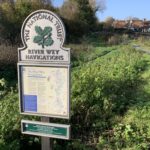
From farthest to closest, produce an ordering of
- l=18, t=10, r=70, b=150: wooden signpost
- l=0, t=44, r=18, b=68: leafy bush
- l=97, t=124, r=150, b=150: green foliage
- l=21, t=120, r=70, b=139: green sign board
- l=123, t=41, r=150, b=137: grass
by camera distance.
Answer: l=0, t=44, r=18, b=68: leafy bush → l=123, t=41, r=150, b=137: grass → l=97, t=124, r=150, b=150: green foliage → l=21, t=120, r=70, b=139: green sign board → l=18, t=10, r=70, b=150: wooden signpost

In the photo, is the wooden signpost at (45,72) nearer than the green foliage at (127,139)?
Yes

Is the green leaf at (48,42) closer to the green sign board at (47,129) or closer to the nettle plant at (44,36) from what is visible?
the nettle plant at (44,36)

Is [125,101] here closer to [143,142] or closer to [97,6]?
[143,142]

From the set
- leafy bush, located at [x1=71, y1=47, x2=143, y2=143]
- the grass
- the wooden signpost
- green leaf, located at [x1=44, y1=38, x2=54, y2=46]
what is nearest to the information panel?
the wooden signpost

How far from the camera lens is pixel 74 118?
22.7 feet

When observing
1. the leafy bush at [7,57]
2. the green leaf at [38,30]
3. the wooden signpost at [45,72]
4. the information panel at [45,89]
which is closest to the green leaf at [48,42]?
the wooden signpost at [45,72]

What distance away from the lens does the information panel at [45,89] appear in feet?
15.4

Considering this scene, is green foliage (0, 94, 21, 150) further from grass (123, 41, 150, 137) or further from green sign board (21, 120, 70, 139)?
grass (123, 41, 150, 137)

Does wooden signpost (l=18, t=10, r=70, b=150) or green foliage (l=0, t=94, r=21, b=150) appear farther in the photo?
green foliage (l=0, t=94, r=21, b=150)

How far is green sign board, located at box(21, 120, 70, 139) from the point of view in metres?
4.79

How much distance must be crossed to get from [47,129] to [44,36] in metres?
1.21

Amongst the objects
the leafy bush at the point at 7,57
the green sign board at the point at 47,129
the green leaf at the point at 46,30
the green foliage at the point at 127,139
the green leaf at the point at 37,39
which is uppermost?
the leafy bush at the point at 7,57

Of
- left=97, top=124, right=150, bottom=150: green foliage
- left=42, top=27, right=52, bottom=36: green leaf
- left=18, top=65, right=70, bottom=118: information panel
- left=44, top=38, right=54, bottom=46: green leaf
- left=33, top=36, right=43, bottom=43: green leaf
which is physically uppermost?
left=42, top=27, right=52, bottom=36: green leaf

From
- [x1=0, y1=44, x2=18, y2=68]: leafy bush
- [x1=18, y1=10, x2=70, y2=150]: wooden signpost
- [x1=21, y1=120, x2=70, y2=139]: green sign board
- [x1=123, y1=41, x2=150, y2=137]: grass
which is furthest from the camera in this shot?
[x1=0, y1=44, x2=18, y2=68]: leafy bush
